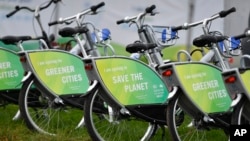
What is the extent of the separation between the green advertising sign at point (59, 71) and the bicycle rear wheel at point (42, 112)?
11cm

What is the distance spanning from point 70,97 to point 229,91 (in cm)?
173

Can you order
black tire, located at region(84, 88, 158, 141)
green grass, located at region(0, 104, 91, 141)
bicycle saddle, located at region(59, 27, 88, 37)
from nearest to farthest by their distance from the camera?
black tire, located at region(84, 88, 158, 141)
green grass, located at region(0, 104, 91, 141)
bicycle saddle, located at region(59, 27, 88, 37)

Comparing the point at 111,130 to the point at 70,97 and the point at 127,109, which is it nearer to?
the point at 127,109

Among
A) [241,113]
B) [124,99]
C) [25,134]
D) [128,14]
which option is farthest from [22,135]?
[128,14]

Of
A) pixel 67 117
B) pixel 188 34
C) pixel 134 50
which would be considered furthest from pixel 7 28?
pixel 134 50

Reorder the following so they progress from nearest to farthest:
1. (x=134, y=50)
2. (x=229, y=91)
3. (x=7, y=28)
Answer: (x=229, y=91)
(x=134, y=50)
(x=7, y=28)

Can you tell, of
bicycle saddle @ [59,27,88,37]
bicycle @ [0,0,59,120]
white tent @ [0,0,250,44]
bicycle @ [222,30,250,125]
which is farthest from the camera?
white tent @ [0,0,250,44]

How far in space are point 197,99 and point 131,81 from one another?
69cm

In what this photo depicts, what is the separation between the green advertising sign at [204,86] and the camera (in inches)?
195

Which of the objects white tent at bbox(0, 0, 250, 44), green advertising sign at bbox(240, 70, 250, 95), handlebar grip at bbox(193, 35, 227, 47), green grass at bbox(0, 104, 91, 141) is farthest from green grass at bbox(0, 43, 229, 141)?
Result: white tent at bbox(0, 0, 250, 44)

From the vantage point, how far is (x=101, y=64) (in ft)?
17.3

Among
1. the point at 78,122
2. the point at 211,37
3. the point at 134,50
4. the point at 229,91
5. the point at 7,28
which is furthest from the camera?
the point at 7,28

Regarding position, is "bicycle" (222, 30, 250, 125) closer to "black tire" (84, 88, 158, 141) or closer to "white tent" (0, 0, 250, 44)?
"black tire" (84, 88, 158, 141)

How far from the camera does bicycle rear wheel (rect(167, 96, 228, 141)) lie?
4.91 m
